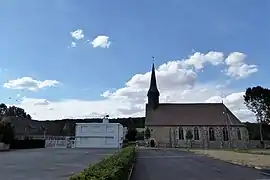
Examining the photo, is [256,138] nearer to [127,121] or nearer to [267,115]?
[267,115]

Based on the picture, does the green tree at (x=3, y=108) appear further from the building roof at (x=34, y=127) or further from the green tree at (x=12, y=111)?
the building roof at (x=34, y=127)

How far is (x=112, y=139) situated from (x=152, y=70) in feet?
75.9

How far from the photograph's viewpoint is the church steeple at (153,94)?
307 feet

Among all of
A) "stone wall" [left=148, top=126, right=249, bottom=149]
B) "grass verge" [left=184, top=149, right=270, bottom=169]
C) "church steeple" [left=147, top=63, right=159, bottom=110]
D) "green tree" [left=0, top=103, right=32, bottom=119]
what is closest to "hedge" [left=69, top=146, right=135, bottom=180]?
"grass verge" [left=184, top=149, right=270, bottom=169]

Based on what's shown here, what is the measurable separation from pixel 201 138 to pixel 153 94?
1645 cm

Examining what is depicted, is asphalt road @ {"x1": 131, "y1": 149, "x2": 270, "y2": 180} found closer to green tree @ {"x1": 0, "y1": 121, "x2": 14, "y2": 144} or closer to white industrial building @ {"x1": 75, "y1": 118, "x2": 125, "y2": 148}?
green tree @ {"x1": 0, "y1": 121, "x2": 14, "y2": 144}

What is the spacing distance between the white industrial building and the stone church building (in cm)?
995

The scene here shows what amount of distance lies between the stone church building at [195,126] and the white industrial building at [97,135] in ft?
32.7

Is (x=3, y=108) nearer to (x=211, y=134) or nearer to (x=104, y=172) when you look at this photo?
(x=211, y=134)

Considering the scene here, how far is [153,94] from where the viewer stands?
94000 mm

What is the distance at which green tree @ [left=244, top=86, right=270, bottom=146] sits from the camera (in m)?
85.6

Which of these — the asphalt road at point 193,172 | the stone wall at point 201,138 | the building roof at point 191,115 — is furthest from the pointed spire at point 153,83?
the asphalt road at point 193,172

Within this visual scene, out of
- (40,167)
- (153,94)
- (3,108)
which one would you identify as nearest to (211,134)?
(153,94)

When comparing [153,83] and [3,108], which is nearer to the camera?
[153,83]
